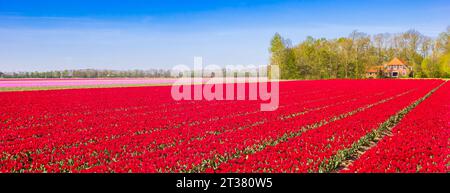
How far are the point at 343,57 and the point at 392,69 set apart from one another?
74.9 ft

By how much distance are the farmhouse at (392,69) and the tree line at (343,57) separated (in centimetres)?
199

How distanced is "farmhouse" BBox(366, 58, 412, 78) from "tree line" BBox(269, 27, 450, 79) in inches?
78.4

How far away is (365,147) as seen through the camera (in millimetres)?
10039

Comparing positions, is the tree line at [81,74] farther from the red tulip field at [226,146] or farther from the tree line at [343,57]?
the red tulip field at [226,146]

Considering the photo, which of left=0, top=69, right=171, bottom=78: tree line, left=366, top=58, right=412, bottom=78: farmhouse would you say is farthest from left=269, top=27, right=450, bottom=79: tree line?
left=0, top=69, right=171, bottom=78: tree line

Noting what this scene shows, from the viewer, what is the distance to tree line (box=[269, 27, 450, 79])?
88625mm

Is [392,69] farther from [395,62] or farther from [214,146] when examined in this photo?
[214,146]

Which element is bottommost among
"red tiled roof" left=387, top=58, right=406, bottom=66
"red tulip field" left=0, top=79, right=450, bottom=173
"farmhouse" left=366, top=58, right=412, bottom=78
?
"red tulip field" left=0, top=79, right=450, bottom=173

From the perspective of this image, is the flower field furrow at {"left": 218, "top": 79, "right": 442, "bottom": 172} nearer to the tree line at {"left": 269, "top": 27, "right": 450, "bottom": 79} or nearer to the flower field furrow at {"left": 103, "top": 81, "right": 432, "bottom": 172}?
the flower field furrow at {"left": 103, "top": 81, "right": 432, "bottom": 172}

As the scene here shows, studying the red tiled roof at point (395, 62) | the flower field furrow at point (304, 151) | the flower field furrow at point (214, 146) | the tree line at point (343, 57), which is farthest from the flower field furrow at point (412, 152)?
the red tiled roof at point (395, 62)

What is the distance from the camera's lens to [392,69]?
10700cm

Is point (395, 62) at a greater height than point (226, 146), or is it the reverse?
point (395, 62)

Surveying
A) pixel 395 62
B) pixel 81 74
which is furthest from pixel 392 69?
pixel 81 74

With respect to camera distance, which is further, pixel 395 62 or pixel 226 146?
pixel 395 62
